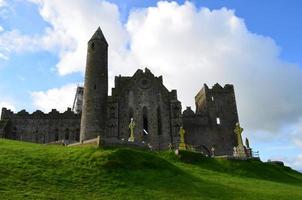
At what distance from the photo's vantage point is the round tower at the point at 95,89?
58.6m

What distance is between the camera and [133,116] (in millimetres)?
63344

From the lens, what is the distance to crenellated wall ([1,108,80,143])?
224 feet

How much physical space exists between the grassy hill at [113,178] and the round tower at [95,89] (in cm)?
2129

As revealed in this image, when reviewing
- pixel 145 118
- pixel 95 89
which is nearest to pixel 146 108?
pixel 145 118

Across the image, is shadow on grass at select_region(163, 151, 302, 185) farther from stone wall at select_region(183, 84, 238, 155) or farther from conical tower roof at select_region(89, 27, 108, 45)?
conical tower roof at select_region(89, 27, 108, 45)

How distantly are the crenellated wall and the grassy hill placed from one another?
31.3 m

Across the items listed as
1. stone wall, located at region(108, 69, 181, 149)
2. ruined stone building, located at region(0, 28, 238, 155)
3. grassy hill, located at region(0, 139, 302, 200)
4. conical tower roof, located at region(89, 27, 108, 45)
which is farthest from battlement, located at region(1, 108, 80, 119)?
grassy hill, located at region(0, 139, 302, 200)

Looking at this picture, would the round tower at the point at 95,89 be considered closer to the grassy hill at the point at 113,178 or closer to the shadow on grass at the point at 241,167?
the shadow on grass at the point at 241,167

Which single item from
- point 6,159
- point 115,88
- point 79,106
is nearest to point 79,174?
point 6,159

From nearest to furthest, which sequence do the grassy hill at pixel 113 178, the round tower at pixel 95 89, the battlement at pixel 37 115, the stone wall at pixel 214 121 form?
the grassy hill at pixel 113 178 < the round tower at pixel 95 89 < the stone wall at pixel 214 121 < the battlement at pixel 37 115

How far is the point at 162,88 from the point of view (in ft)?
216

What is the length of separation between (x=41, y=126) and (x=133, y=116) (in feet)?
58.3

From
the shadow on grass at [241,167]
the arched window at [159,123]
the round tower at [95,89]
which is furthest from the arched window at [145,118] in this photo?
the shadow on grass at [241,167]

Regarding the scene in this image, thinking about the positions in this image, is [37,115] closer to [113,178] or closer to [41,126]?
[41,126]
